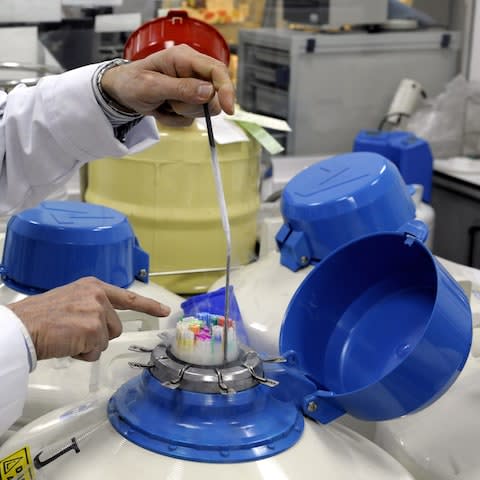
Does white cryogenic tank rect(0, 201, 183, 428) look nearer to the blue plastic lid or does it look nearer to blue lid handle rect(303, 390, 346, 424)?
the blue plastic lid

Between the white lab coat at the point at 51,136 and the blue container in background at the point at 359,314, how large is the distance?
391mm

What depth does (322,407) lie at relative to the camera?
94cm

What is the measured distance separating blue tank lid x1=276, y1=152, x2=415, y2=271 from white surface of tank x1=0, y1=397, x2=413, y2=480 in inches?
16.2

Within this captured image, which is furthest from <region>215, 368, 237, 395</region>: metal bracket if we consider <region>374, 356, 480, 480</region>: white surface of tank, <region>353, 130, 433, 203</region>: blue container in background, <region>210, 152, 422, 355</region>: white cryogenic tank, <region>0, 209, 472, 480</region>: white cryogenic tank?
<region>353, 130, 433, 203</region>: blue container in background

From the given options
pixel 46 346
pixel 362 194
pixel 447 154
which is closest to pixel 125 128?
pixel 362 194

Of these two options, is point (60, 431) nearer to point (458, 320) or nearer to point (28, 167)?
point (458, 320)

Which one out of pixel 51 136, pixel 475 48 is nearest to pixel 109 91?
pixel 51 136

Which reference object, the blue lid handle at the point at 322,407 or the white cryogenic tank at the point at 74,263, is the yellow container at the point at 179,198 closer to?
the white cryogenic tank at the point at 74,263

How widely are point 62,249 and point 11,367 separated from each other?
17.7 inches

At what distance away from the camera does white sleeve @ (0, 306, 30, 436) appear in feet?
Answer: 2.82

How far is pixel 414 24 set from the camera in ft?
9.94

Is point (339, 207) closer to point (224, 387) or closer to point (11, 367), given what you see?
point (224, 387)

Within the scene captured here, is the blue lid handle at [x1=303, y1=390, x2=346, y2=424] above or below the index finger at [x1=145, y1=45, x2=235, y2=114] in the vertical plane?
below

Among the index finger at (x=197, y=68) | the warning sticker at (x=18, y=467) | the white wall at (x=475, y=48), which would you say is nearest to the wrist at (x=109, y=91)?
the index finger at (x=197, y=68)
